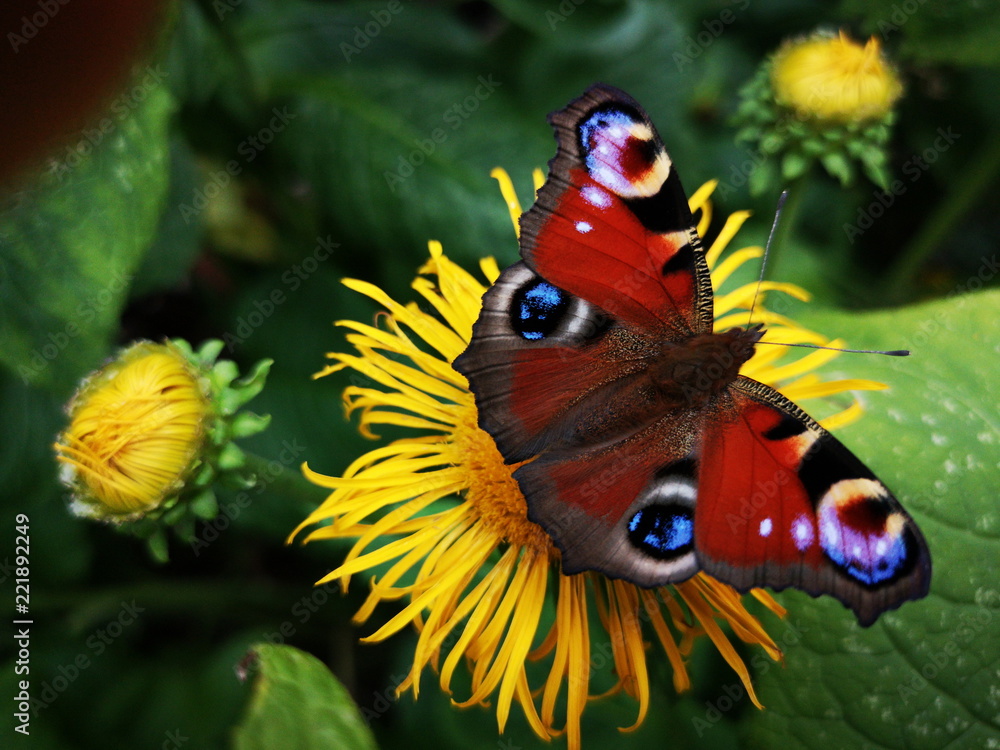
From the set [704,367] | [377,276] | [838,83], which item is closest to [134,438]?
[704,367]

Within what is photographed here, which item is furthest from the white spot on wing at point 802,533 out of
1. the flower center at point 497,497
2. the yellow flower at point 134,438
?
the yellow flower at point 134,438

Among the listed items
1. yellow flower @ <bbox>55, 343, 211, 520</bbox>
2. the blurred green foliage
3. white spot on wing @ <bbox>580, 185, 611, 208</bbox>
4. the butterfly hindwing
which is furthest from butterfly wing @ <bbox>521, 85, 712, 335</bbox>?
A: yellow flower @ <bbox>55, 343, 211, 520</bbox>

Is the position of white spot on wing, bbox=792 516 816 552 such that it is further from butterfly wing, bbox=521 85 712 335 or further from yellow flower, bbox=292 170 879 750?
butterfly wing, bbox=521 85 712 335

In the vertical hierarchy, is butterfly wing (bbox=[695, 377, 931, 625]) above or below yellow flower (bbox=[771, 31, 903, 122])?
below

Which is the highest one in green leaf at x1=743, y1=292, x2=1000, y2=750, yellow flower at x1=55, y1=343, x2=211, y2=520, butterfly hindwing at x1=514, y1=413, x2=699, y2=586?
butterfly hindwing at x1=514, y1=413, x2=699, y2=586

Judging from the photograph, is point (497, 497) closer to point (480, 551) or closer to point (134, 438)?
point (480, 551)

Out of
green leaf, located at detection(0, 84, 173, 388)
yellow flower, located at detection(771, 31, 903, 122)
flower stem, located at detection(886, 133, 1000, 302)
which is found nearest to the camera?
green leaf, located at detection(0, 84, 173, 388)

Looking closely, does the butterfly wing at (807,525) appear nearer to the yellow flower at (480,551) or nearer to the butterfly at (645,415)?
the butterfly at (645,415)
